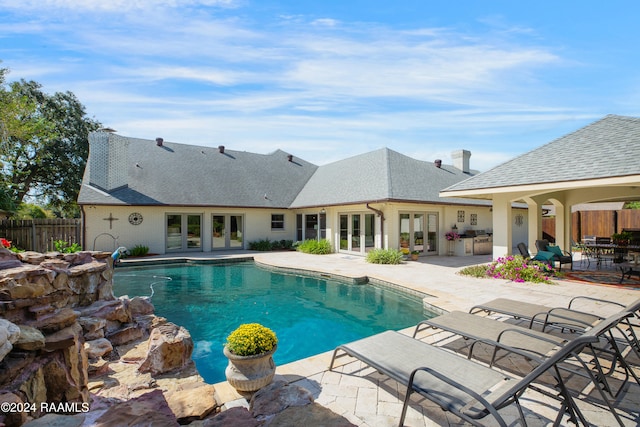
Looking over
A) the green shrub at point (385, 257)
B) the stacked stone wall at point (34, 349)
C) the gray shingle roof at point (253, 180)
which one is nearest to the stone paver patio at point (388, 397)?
the stacked stone wall at point (34, 349)

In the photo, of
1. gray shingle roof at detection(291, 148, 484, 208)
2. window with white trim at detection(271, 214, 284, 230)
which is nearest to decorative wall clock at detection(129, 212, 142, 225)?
window with white trim at detection(271, 214, 284, 230)

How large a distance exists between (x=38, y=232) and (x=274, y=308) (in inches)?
489

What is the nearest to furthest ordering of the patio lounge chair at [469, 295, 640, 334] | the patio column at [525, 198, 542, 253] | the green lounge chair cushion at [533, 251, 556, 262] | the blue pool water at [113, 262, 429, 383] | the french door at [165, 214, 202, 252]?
the patio lounge chair at [469, 295, 640, 334], the blue pool water at [113, 262, 429, 383], the green lounge chair cushion at [533, 251, 556, 262], the patio column at [525, 198, 542, 253], the french door at [165, 214, 202, 252]

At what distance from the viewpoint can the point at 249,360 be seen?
3.51 meters

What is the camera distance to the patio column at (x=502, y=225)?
439 inches

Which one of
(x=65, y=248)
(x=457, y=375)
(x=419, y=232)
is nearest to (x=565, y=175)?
(x=419, y=232)

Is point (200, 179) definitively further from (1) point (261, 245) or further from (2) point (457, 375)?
(2) point (457, 375)

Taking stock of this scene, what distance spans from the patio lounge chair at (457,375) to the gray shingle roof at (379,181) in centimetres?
1092

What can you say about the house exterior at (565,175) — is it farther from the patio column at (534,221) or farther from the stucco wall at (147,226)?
the stucco wall at (147,226)

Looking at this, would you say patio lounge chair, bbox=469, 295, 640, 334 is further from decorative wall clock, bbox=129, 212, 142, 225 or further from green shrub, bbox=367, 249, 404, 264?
decorative wall clock, bbox=129, 212, 142, 225

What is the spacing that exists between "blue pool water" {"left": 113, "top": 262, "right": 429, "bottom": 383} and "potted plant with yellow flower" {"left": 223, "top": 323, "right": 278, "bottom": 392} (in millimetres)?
1675

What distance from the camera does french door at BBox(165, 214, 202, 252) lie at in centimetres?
1759

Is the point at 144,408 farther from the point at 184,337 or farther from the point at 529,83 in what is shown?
the point at 529,83

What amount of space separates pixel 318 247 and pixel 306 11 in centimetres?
1109
